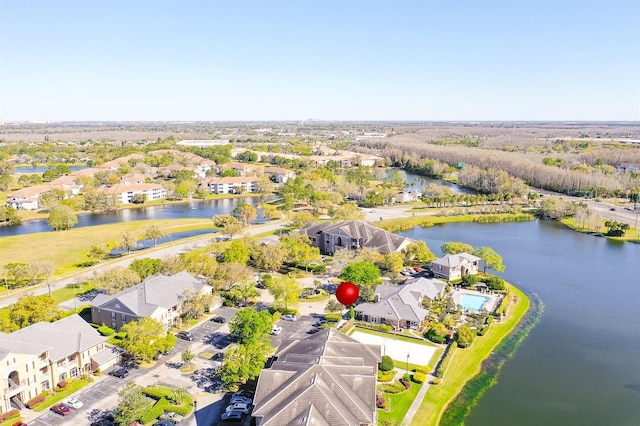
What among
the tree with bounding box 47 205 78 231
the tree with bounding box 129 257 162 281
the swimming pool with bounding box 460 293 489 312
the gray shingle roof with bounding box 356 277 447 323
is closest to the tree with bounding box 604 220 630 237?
the swimming pool with bounding box 460 293 489 312

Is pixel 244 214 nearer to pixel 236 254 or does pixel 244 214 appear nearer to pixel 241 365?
pixel 236 254

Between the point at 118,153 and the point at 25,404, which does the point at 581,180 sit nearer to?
the point at 25,404

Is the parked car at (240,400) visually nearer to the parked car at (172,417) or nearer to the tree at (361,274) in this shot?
the parked car at (172,417)

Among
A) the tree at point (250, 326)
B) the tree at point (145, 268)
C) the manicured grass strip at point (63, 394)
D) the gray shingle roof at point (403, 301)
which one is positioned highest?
the tree at point (145, 268)

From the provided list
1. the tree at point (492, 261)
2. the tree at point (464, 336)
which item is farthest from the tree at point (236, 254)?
the tree at point (492, 261)

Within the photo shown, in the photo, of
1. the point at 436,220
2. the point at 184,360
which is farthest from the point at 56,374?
the point at 436,220

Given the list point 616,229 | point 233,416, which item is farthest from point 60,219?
point 616,229
